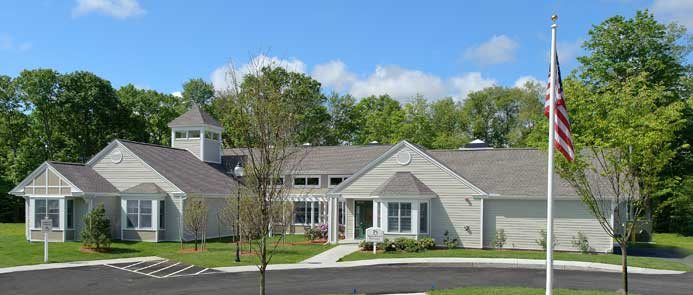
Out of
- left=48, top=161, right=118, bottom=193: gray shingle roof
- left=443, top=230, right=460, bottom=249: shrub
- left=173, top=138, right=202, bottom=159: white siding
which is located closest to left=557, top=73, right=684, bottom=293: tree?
left=443, top=230, right=460, bottom=249: shrub

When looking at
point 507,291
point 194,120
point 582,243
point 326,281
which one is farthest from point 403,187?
point 194,120

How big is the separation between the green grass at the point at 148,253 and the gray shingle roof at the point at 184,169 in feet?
11.9

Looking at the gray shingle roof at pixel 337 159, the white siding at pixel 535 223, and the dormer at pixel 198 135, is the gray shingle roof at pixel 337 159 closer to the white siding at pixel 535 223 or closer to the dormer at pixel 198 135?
the dormer at pixel 198 135

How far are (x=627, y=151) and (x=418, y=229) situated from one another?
15.6 meters

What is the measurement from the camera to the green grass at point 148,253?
2652 cm

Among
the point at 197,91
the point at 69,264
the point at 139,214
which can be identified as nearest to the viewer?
the point at 69,264

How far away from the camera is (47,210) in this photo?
34344 mm

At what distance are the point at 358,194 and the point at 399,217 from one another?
301cm

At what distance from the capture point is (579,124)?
696 inches

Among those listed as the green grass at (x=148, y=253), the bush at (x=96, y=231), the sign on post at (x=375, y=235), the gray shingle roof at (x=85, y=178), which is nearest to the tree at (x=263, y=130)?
the green grass at (x=148, y=253)

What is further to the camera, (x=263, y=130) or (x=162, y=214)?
(x=162, y=214)

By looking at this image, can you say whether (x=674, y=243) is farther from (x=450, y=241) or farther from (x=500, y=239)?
(x=450, y=241)

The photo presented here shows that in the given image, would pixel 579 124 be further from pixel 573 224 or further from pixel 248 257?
pixel 248 257

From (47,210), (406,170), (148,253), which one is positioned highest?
(406,170)
